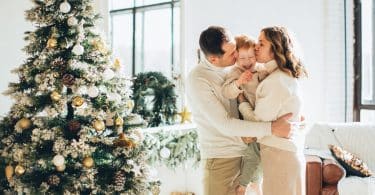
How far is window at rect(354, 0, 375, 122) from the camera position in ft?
18.7

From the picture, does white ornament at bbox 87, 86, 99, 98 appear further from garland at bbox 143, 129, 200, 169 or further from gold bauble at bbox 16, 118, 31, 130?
garland at bbox 143, 129, 200, 169

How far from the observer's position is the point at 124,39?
415 cm

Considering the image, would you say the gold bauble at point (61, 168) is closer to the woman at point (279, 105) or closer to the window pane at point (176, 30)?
the woman at point (279, 105)

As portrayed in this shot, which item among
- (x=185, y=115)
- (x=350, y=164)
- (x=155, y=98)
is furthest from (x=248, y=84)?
(x=350, y=164)

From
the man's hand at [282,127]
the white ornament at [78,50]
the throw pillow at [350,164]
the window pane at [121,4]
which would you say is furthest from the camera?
the throw pillow at [350,164]

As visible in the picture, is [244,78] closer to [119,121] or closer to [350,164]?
[119,121]

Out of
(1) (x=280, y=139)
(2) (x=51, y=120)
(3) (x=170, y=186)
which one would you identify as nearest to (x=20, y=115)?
(2) (x=51, y=120)

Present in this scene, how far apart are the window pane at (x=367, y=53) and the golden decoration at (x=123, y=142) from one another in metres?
3.80

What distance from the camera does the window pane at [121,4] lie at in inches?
157

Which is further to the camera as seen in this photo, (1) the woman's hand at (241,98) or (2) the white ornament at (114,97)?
(2) the white ornament at (114,97)

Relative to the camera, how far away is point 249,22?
5168mm

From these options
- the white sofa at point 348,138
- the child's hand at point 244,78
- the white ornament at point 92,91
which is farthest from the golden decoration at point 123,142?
the white sofa at point 348,138

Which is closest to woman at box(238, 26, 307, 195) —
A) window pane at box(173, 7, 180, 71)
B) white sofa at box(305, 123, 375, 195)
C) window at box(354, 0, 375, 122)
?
window pane at box(173, 7, 180, 71)

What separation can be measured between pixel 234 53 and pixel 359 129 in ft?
8.16
